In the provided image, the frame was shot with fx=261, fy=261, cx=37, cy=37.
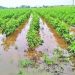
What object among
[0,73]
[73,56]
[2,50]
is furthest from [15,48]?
[0,73]

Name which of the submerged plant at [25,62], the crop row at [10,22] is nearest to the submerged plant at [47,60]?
the submerged plant at [25,62]

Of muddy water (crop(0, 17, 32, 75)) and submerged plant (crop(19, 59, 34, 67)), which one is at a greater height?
submerged plant (crop(19, 59, 34, 67))

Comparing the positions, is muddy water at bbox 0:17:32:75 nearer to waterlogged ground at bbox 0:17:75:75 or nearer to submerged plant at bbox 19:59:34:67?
waterlogged ground at bbox 0:17:75:75

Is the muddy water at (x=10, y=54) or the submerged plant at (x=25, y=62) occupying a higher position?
the submerged plant at (x=25, y=62)

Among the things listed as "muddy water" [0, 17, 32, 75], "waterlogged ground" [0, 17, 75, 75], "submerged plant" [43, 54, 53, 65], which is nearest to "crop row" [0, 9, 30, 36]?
"muddy water" [0, 17, 32, 75]

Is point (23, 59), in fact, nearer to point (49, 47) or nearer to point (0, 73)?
point (0, 73)

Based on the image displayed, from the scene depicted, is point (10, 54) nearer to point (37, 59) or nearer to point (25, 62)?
point (37, 59)

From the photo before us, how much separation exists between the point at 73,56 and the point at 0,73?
3.37 metres

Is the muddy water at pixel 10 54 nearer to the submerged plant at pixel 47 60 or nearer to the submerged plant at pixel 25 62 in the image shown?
the submerged plant at pixel 25 62

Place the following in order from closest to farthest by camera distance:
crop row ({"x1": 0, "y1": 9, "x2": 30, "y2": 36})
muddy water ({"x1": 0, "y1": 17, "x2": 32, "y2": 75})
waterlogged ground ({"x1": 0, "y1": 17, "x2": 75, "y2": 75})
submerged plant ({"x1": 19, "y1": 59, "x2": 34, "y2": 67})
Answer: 1. waterlogged ground ({"x1": 0, "y1": 17, "x2": 75, "y2": 75})
2. muddy water ({"x1": 0, "y1": 17, "x2": 32, "y2": 75})
3. submerged plant ({"x1": 19, "y1": 59, "x2": 34, "y2": 67})
4. crop row ({"x1": 0, "y1": 9, "x2": 30, "y2": 36})

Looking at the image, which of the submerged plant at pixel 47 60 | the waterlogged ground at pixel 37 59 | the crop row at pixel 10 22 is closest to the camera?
the waterlogged ground at pixel 37 59

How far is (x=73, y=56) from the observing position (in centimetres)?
1078

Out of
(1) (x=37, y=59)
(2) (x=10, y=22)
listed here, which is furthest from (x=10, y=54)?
(2) (x=10, y=22)

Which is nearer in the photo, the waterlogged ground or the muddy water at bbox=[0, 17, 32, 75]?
the waterlogged ground
